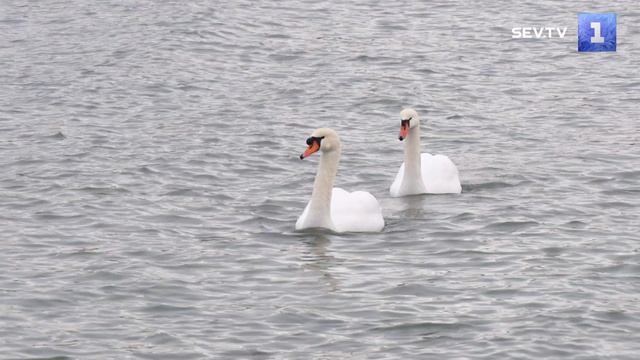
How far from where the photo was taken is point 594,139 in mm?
24984

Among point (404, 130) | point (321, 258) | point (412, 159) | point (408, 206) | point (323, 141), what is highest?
point (323, 141)

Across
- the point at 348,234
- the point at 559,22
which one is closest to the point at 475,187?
the point at 348,234

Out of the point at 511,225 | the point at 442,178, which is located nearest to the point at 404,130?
the point at 442,178

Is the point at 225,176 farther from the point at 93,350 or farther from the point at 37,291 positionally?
Answer: the point at 93,350

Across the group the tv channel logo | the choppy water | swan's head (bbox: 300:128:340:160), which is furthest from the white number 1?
swan's head (bbox: 300:128:340:160)

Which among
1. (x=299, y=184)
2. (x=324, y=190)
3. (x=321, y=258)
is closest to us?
(x=321, y=258)

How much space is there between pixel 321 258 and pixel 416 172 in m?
3.75

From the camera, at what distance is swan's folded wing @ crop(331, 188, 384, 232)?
756 inches

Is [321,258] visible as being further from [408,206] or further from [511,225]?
[408,206]

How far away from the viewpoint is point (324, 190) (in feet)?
63.7

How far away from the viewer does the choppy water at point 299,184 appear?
1538 centimetres

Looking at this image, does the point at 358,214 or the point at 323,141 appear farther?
the point at 323,141

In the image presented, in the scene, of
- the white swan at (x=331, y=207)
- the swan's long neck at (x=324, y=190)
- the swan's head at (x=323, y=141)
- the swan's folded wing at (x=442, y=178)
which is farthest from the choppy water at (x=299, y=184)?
the swan's head at (x=323, y=141)

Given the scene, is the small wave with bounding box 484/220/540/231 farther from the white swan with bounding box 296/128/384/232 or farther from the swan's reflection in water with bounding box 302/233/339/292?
the swan's reflection in water with bounding box 302/233/339/292
